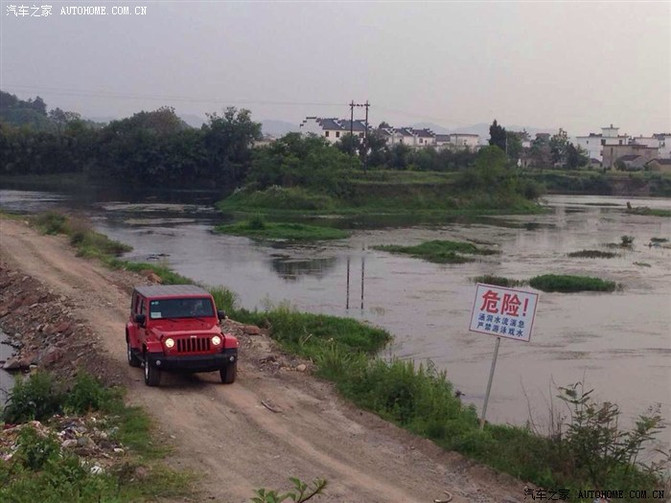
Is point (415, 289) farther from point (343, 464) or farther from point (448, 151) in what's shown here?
point (448, 151)

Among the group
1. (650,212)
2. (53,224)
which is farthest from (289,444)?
(650,212)

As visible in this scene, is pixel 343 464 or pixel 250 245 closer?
pixel 343 464

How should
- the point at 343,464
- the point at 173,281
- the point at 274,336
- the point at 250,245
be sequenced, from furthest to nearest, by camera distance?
the point at 250,245 → the point at 173,281 → the point at 274,336 → the point at 343,464

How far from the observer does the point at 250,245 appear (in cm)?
4184

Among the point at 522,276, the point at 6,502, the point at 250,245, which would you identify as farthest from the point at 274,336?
the point at 250,245

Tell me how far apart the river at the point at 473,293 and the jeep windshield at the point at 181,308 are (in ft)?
17.1

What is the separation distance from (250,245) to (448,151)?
2197 inches

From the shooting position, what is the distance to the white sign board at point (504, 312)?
404 inches

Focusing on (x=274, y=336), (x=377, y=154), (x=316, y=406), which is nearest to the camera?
(x=316, y=406)

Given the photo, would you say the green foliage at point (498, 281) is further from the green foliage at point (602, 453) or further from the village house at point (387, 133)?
the village house at point (387, 133)

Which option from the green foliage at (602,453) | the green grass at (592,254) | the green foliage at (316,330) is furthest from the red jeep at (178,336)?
the green grass at (592,254)

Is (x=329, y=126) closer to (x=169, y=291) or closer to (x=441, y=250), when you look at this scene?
(x=441, y=250)

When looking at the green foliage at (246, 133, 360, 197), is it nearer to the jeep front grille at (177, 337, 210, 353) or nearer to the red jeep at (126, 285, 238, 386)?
the red jeep at (126, 285, 238, 386)

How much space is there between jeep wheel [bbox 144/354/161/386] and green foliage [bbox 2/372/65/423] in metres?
1.34
